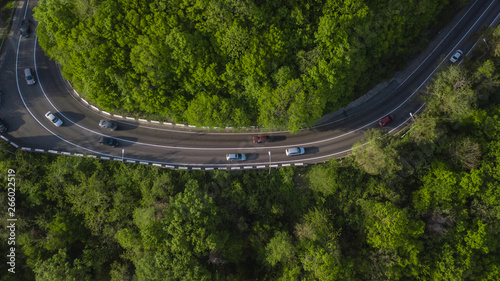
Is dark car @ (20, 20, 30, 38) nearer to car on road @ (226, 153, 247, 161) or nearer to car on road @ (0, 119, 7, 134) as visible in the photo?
car on road @ (0, 119, 7, 134)

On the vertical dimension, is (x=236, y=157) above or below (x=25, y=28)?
below

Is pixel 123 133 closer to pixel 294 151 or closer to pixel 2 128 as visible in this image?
pixel 2 128

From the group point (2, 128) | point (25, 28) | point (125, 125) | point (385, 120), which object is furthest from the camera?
point (385, 120)

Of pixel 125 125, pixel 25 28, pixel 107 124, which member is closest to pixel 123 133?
pixel 125 125

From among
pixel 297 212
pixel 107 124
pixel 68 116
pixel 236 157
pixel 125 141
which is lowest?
pixel 297 212

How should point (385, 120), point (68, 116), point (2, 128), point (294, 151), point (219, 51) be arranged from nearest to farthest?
point (219, 51), point (2, 128), point (294, 151), point (68, 116), point (385, 120)

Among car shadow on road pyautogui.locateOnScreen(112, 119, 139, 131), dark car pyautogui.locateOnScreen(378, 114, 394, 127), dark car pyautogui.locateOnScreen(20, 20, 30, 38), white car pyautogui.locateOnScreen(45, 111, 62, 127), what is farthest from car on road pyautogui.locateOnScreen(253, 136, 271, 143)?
dark car pyautogui.locateOnScreen(20, 20, 30, 38)

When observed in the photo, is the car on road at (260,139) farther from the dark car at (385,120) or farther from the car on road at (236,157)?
the dark car at (385,120)
